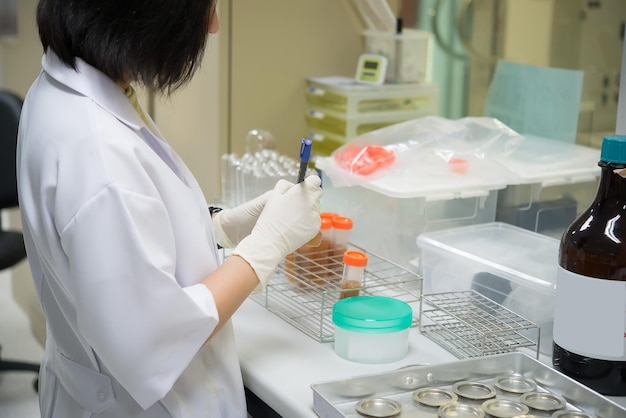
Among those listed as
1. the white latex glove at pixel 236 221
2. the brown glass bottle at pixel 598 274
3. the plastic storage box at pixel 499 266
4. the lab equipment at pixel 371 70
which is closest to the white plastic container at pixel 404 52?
the lab equipment at pixel 371 70

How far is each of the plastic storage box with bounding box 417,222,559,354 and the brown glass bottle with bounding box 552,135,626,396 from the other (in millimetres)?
152

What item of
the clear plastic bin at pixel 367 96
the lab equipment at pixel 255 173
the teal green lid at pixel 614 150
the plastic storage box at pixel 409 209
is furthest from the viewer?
the clear plastic bin at pixel 367 96

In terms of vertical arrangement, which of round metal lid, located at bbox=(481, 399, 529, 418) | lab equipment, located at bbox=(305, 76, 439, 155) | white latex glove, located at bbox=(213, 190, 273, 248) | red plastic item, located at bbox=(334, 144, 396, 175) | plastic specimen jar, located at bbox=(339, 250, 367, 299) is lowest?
round metal lid, located at bbox=(481, 399, 529, 418)

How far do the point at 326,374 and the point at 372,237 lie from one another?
0.54 metres

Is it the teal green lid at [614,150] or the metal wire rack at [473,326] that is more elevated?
the teal green lid at [614,150]

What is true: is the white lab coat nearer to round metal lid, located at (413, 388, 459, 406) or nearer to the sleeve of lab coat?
the sleeve of lab coat

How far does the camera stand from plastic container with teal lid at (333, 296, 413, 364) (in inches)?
46.1

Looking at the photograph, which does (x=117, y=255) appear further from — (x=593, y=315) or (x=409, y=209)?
(x=409, y=209)

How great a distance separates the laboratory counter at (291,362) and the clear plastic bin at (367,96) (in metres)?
0.85

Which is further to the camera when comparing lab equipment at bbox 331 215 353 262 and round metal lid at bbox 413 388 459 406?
Result: lab equipment at bbox 331 215 353 262

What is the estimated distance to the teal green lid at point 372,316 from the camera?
3.84 feet

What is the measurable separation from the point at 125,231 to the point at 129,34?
254mm

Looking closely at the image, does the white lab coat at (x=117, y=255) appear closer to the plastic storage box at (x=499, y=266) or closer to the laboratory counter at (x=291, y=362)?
the laboratory counter at (x=291, y=362)

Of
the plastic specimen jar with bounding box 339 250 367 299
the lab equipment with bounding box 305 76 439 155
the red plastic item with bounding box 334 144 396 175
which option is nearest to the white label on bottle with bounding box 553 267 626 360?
the plastic specimen jar with bounding box 339 250 367 299
